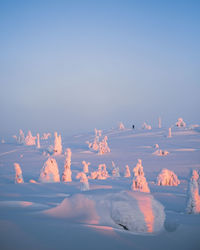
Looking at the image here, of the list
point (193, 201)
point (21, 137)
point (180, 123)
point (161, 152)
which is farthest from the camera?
point (180, 123)

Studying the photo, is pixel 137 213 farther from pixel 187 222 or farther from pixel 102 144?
pixel 102 144

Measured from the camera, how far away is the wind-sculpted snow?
21.6ft

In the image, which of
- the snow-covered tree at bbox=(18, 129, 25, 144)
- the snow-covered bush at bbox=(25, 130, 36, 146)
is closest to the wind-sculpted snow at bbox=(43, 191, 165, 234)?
the snow-covered bush at bbox=(25, 130, 36, 146)

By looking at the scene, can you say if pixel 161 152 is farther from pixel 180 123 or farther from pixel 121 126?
pixel 121 126

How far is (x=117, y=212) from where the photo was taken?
21.9 feet

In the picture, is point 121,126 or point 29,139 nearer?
point 29,139

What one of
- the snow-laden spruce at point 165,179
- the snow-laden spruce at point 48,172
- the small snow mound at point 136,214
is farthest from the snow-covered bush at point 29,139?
the small snow mound at point 136,214

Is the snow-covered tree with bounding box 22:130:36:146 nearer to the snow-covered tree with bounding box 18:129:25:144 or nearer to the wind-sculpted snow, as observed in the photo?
the snow-covered tree with bounding box 18:129:25:144

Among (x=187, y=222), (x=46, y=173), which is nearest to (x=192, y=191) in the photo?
(x=187, y=222)

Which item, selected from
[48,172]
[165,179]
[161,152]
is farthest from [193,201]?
[161,152]

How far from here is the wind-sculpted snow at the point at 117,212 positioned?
657 cm

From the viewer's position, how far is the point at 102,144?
60.5 m

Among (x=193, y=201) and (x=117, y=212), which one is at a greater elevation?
(x=117, y=212)

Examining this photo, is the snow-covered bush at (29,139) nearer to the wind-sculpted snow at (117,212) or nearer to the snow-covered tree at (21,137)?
the snow-covered tree at (21,137)
